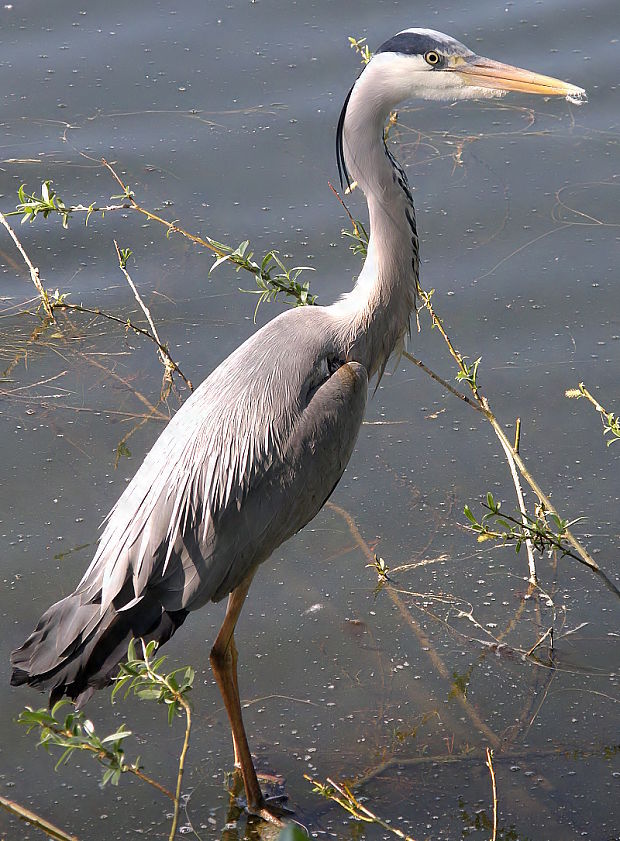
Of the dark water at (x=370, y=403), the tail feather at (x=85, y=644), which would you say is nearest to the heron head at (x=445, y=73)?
the dark water at (x=370, y=403)

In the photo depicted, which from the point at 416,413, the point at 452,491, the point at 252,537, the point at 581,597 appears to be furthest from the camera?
the point at 416,413

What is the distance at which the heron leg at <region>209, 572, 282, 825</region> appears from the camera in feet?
11.1

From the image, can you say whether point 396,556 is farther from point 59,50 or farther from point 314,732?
point 59,50

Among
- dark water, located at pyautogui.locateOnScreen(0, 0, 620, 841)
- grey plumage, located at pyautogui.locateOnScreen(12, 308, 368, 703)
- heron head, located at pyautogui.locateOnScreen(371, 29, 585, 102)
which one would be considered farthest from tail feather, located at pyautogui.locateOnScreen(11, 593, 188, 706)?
heron head, located at pyautogui.locateOnScreen(371, 29, 585, 102)

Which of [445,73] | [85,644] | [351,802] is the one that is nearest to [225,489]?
[85,644]

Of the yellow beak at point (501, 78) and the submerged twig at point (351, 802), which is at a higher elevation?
the yellow beak at point (501, 78)

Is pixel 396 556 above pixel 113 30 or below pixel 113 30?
below

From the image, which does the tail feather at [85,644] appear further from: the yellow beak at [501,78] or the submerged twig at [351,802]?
the yellow beak at [501,78]

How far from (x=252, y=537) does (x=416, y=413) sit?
5.00ft

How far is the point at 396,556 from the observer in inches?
164

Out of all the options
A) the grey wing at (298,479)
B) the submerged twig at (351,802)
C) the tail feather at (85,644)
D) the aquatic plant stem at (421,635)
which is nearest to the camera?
the submerged twig at (351,802)

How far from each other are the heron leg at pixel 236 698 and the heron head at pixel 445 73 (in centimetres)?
150

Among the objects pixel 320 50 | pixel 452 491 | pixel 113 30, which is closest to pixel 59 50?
pixel 113 30

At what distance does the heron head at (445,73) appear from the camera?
11.4 ft
